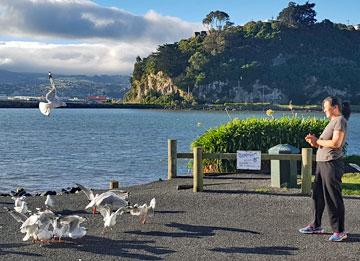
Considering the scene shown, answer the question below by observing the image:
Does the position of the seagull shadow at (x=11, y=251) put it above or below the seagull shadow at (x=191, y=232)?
below

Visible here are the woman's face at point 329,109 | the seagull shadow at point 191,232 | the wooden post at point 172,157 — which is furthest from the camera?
the wooden post at point 172,157

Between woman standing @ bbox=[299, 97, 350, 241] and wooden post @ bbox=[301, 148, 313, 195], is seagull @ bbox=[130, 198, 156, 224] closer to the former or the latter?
woman standing @ bbox=[299, 97, 350, 241]

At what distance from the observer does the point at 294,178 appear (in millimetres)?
16516

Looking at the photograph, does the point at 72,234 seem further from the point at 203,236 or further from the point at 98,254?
the point at 203,236

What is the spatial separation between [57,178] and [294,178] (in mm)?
16085

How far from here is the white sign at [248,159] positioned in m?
16.5

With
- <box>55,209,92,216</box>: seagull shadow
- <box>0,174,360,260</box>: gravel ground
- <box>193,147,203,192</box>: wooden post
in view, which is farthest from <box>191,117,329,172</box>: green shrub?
<box>55,209,92,216</box>: seagull shadow

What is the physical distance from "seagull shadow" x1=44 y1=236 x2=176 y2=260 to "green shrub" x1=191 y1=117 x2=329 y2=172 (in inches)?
406

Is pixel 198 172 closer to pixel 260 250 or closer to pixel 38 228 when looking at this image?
pixel 260 250

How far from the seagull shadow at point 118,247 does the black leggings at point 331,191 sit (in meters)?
2.67

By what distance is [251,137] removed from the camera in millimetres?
20812

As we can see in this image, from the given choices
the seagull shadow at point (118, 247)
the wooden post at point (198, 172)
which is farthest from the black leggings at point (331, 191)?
the wooden post at point (198, 172)

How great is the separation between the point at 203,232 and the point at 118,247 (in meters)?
1.78

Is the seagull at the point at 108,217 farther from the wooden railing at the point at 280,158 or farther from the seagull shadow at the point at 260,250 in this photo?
the wooden railing at the point at 280,158
